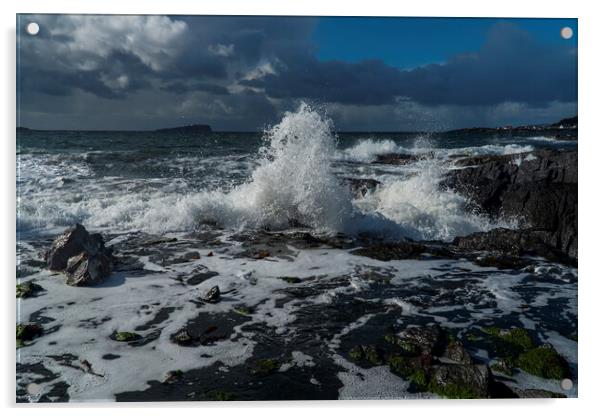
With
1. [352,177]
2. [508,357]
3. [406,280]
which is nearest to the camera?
[508,357]

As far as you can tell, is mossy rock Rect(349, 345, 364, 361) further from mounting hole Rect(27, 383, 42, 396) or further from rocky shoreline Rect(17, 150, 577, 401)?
mounting hole Rect(27, 383, 42, 396)

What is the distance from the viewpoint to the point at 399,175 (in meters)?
8.35

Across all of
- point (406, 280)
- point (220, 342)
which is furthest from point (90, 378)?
point (406, 280)

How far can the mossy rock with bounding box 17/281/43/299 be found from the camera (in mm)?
3574

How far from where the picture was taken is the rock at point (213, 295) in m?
3.88

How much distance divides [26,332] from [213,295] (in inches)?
57.5

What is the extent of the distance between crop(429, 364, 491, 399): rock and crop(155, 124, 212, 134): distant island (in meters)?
3.08

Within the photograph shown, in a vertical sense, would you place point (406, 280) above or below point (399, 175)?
below

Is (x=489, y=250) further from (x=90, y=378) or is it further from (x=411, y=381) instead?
(x=90, y=378)

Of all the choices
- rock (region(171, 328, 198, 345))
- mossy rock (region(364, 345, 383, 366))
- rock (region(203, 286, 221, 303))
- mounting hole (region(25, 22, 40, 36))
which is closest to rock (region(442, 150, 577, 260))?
mossy rock (region(364, 345, 383, 366))

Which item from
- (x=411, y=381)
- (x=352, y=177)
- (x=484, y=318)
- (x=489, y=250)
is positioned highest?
(x=352, y=177)

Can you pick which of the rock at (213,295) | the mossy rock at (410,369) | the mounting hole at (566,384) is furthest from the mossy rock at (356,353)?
the mounting hole at (566,384)

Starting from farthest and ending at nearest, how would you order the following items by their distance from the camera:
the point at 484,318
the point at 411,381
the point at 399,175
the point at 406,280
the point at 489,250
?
the point at 399,175 → the point at 489,250 → the point at 406,280 → the point at 484,318 → the point at 411,381
